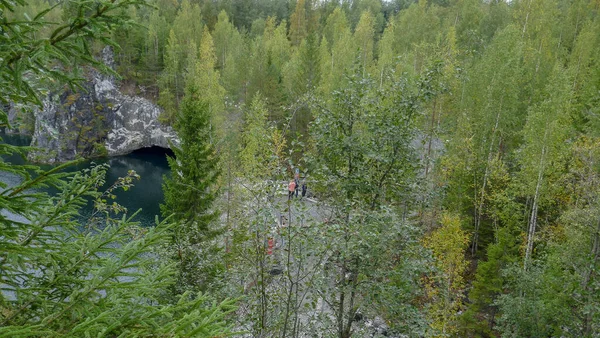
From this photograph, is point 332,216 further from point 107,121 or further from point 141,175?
point 107,121

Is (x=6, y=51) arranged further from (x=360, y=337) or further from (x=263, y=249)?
(x=360, y=337)

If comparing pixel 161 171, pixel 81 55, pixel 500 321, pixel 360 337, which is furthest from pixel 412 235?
pixel 161 171

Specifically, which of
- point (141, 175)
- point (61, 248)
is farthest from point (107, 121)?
point (61, 248)

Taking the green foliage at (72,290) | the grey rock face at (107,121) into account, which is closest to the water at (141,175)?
the grey rock face at (107,121)

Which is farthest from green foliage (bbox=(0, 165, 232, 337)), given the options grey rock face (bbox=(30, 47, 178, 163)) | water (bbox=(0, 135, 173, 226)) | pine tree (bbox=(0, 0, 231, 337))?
grey rock face (bbox=(30, 47, 178, 163))

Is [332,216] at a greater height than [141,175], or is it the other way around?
[332,216]

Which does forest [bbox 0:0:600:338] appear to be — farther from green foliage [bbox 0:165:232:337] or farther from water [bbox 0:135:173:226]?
water [bbox 0:135:173:226]
